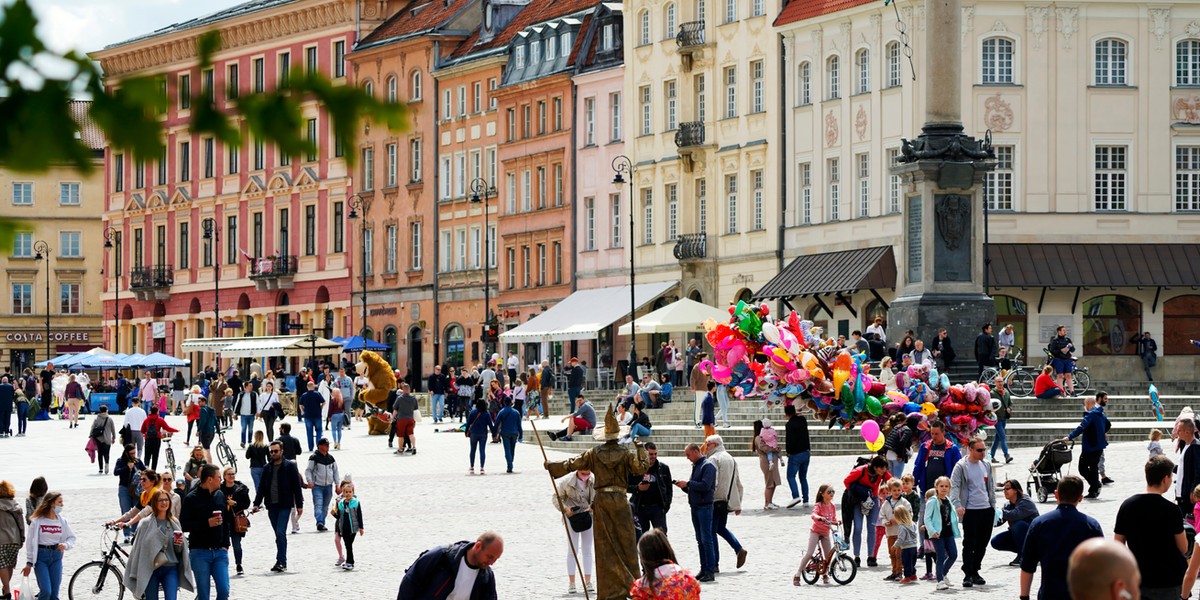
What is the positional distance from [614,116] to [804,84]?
1148cm

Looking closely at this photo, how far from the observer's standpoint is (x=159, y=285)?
102 metres

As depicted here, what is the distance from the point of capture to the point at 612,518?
66.4ft

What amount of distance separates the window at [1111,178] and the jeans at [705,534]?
37.0 m

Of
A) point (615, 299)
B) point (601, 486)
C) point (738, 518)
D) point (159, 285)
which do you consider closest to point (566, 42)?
point (615, 299)

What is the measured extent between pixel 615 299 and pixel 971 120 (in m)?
16.8

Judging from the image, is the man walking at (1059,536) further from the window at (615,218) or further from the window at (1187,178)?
the window at (615,218)

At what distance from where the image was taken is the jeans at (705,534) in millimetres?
22625

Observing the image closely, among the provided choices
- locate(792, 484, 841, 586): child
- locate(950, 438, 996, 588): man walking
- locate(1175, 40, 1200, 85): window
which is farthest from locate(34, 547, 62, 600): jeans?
locate(1175, 40, 1200, 85): window

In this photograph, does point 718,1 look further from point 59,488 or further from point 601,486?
point 601,486

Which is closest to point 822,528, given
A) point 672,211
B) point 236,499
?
point 236,499

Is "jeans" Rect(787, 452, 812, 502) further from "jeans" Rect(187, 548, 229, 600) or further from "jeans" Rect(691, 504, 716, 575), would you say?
"jeans" Rect(187, 548, 229, 600)

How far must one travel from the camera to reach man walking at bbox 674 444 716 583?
22641mm

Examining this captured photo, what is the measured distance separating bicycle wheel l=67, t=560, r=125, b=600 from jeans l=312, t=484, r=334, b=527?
510 centimetres

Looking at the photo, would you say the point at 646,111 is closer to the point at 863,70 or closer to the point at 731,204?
the point at 731,204
